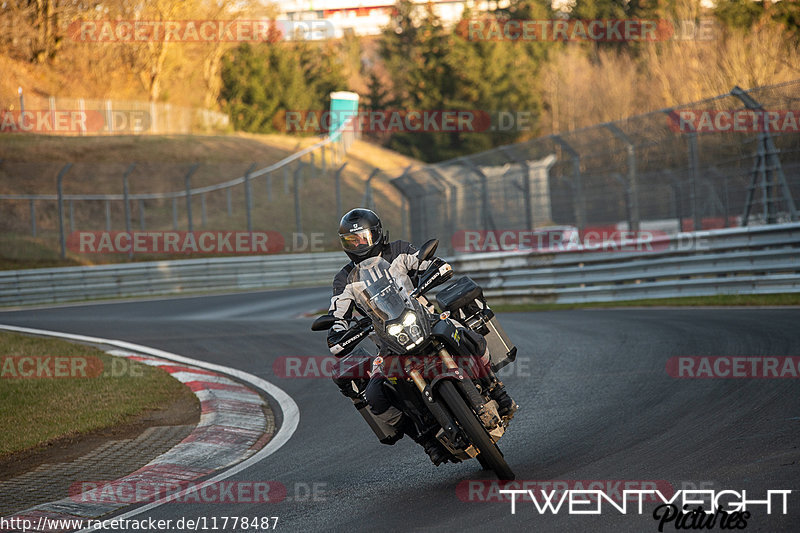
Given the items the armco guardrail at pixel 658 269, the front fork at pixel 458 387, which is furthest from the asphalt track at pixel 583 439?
the armco guardrail at pixel 658 269

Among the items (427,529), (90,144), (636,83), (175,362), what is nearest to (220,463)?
(427,529)

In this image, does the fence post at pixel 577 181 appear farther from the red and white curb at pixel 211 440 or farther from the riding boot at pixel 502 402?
the riding boot at pixel 502 402

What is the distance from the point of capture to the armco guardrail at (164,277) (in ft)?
81.7

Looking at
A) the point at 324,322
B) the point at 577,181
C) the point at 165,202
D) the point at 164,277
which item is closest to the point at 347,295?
the point at 324,322

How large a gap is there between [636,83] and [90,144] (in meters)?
34.8

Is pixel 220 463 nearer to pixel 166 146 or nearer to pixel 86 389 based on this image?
pixel 86 389

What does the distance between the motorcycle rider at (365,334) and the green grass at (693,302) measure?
898cm

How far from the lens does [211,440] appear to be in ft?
25.0

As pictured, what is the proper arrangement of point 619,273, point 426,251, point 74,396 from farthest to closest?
point 619,273 → point 74,396 → point 426,251

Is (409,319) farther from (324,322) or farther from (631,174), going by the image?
(631,174)

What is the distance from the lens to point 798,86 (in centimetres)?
1288

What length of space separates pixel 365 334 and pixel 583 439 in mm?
1768

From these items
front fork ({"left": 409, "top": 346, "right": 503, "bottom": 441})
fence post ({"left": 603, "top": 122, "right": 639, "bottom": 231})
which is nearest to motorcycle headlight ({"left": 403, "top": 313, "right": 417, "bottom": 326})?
front fork ({"left": 409, "top": 346, "right": 503, "bottom": 441})

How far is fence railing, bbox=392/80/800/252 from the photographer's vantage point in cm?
1348
